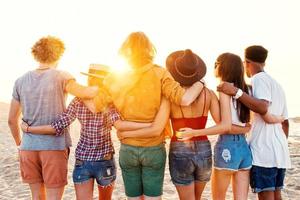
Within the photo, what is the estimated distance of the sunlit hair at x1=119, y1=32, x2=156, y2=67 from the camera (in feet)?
12.8

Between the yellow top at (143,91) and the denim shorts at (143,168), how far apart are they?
8 cm

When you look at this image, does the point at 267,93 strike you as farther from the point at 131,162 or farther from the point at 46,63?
the point at 46,63

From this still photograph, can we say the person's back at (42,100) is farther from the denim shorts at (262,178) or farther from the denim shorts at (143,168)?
the denim shorts at (262,178)

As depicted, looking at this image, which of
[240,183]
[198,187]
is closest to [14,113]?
[198,187]

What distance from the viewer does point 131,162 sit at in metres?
4.09

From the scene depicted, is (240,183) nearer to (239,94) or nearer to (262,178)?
(262,178)

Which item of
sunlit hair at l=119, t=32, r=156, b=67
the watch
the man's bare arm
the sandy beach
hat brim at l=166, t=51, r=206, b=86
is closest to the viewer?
sunlit hair at l=119, t=32, r=156, b=67

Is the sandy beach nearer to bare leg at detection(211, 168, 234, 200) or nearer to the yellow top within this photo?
bare leg at detection(211, 168, 234, 200)

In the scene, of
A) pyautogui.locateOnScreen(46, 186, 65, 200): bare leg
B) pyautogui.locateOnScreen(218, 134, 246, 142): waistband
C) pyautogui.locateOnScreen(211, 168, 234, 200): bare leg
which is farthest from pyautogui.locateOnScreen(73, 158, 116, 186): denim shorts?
pyautogui.locateOnScreen(218, 134, 246, 142): waistband

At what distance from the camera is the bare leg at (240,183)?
436cm

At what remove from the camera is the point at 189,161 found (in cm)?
408

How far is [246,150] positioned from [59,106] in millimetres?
1846

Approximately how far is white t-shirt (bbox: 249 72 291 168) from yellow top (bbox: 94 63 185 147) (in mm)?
977

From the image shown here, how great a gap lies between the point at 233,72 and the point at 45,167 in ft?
6.63
